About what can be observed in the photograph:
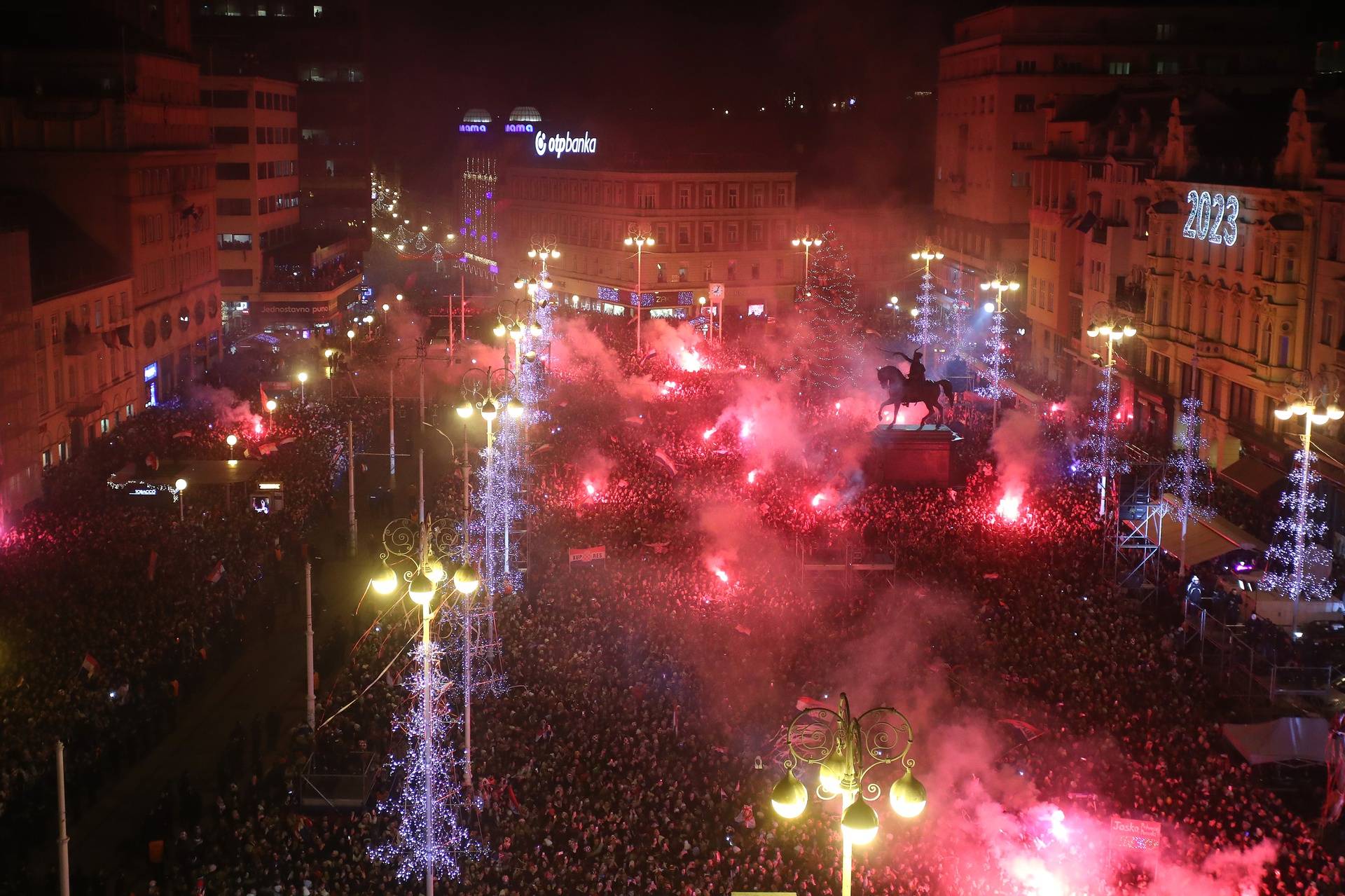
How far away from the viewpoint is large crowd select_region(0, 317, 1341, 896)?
18250 mm

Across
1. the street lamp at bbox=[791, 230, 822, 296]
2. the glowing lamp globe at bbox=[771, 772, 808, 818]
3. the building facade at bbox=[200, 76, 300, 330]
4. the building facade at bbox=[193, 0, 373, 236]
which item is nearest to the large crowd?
the glowing lamp globe at bbox=[771, 772, 808, 818]

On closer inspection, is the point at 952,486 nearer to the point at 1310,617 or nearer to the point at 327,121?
the point at 1310,617

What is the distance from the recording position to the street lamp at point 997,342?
46.5m

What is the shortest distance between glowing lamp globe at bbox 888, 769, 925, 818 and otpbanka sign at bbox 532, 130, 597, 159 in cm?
7311

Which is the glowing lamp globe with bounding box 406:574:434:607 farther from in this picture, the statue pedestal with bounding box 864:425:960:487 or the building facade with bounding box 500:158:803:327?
the building facade with bounding box 500:158:803:327

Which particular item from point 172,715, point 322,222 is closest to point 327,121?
point 322,222

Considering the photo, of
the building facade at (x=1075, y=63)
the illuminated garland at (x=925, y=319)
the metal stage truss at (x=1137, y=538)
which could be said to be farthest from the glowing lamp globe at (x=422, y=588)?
the building facade at (x=1075, y=63)

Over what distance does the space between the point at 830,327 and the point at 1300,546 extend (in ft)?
110

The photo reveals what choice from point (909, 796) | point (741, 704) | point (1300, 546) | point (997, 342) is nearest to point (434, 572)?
point (909, 796)

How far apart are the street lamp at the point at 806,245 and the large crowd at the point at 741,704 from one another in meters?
39.2

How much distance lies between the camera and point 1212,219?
4241 centimetres

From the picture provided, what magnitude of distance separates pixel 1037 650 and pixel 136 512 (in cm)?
2059

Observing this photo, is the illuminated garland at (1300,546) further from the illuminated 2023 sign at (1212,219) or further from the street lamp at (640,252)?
the street lamp at (640,252)

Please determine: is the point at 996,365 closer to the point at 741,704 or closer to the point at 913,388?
the point at 913,388
